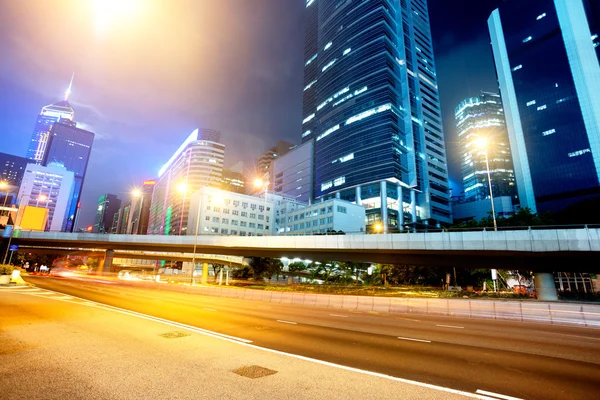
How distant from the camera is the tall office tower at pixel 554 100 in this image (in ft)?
355

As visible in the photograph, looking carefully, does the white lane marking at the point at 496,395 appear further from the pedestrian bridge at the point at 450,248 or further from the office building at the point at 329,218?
the office building at the point at 329,218

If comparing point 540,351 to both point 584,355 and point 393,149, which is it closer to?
point 584,355

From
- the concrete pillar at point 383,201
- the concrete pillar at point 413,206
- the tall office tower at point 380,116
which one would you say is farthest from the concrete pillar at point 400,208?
the concrete pillar at point 383,201

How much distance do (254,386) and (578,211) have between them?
10872cm

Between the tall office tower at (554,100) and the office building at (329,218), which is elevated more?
the tall office tower at (554,100)

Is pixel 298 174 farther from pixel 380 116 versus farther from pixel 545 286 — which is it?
pixel 545 286

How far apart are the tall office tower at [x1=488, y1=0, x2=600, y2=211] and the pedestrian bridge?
102m

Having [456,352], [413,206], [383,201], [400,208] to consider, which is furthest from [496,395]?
[413,206]

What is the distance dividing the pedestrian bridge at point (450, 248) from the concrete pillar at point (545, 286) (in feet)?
2.88

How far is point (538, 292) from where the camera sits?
114ft

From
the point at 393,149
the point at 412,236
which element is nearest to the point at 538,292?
the point at 412,236

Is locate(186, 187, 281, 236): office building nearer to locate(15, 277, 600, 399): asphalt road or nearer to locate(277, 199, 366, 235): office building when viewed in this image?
locate(277, 199, 366, 235): office building

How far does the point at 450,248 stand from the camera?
33.0 meters

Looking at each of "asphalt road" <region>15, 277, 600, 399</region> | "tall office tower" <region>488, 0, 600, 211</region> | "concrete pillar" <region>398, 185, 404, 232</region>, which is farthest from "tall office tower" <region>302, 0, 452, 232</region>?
"asphalt road" <region>15, 277, 600, 399</region>
